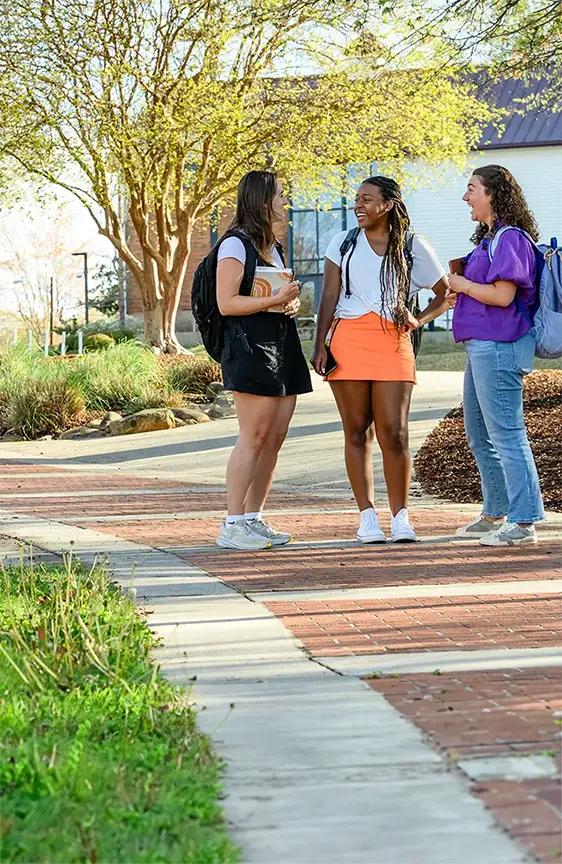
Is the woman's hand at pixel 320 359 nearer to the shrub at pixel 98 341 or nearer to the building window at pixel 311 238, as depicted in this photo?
the shrub at pixel 98 341

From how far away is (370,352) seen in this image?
7.20 meters

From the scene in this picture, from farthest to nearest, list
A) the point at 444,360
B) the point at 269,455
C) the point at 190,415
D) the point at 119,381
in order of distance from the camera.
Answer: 1. the point at 444,360
2. the point at 119,381
3. the point at 190,415
4. the point at 269,455

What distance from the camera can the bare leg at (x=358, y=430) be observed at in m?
7.29

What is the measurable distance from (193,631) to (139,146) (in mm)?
23532

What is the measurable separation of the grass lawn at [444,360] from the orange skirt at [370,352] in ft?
58.6

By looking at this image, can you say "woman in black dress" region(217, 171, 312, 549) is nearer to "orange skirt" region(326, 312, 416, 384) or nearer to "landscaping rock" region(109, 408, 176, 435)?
"orange skirt" region(326, 312, 416, 384)

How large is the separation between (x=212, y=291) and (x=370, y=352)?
0.92 meters

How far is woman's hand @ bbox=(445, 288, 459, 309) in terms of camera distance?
723 cm

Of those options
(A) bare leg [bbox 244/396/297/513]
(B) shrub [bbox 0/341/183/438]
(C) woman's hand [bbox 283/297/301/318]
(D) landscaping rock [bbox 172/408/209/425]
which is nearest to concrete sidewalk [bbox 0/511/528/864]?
(A) bare leg [bbox 244/396/297/513]

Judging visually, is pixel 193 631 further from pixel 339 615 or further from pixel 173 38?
pixel 173 38

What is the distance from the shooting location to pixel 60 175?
96.9 feet

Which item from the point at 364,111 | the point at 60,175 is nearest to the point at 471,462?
the point at 364,111

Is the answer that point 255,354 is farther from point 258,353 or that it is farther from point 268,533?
point 268,533

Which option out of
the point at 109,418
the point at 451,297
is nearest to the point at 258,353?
the point at 451,297
